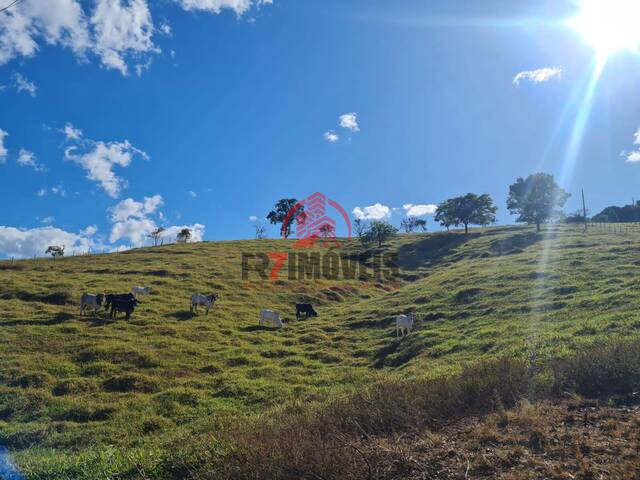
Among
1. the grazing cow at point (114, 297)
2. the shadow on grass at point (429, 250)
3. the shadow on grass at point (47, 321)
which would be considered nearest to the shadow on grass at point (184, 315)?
the grazing cow at point (114, 297)

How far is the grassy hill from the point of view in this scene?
1050 centimetres

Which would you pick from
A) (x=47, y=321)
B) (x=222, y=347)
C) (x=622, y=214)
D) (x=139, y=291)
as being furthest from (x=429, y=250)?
(x=622, y=214)

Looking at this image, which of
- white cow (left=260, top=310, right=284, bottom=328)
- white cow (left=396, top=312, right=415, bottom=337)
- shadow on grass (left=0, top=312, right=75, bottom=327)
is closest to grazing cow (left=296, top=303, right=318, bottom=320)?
white cow (left=260, top=310, right=284, bottom=328)

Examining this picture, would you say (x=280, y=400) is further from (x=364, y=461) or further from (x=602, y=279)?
(x=602, y=279)

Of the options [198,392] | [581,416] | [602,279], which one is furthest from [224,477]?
[602,279]

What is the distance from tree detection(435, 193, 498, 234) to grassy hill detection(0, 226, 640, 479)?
42317 mm

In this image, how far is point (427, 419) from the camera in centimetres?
662

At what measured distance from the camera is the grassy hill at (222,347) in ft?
34.4

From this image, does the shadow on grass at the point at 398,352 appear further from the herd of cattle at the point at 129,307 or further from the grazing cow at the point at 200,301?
the grazing cow at the point at 200,301

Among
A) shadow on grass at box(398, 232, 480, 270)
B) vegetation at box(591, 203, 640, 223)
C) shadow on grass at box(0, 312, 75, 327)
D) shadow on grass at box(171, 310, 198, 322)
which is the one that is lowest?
shadow on grass at box(171, 310, 198, 322)

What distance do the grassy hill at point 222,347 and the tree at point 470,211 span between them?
4232cm

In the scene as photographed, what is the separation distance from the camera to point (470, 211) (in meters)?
77.2

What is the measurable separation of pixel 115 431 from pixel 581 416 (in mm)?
11071

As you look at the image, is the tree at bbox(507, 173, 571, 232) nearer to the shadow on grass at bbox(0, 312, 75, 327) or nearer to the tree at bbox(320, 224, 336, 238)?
the tree at bbox(320, 224, 336, 238)
